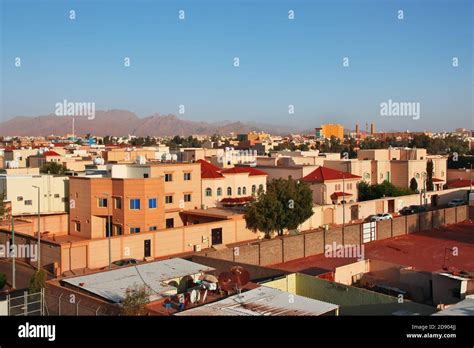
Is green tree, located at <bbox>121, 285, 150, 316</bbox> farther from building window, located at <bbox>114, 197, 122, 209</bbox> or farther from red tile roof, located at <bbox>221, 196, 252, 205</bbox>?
red tile roof, located at <bbox>221, 196, 252, 205</bbox>

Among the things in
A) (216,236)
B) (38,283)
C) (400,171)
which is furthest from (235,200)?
(38,283)

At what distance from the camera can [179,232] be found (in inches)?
859

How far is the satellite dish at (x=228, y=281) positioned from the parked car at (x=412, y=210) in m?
24.1

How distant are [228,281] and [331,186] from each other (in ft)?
69.6

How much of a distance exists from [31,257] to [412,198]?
23469 mm

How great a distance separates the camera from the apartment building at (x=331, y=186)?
A: 3109cm

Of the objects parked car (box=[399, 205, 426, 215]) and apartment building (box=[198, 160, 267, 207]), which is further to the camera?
parked car (box=[399, 205, 426, 215])

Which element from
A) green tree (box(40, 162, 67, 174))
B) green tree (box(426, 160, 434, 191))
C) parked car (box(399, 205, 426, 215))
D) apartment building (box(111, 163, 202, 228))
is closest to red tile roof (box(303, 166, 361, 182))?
parked car (box(399, 205, 426, 215))

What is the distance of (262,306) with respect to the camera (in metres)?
9.59

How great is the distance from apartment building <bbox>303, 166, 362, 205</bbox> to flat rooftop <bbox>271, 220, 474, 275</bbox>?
194 inches

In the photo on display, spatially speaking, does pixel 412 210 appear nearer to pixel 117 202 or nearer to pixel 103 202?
pixel 117 202

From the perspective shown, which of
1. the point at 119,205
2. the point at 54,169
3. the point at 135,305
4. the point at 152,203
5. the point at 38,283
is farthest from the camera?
the point at 54,169

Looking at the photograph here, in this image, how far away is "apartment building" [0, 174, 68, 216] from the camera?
2672 cm
